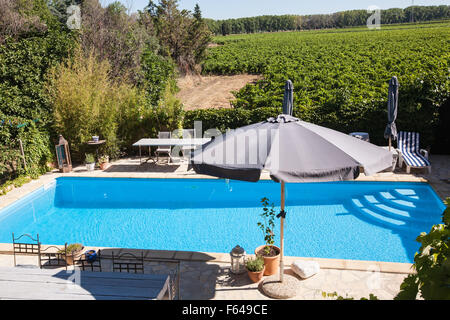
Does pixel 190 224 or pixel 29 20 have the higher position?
pixel 29 20

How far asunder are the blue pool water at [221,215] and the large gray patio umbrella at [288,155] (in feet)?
9.12

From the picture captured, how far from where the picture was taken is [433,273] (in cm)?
193

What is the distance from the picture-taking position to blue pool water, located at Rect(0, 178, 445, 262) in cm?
762

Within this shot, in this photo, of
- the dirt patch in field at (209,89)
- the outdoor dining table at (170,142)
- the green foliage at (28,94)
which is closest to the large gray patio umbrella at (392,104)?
the outdoor dining table at (170,142)

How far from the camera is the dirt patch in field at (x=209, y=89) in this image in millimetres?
23500

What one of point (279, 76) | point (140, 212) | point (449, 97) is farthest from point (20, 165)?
point (279, 76)

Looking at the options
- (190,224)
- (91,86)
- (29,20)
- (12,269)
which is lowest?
(190,224)

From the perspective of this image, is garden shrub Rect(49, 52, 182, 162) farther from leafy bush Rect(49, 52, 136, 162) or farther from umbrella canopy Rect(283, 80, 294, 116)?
umbrella canopy Rect(283, 80, 294, 116)

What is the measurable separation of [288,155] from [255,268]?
2.01 meters

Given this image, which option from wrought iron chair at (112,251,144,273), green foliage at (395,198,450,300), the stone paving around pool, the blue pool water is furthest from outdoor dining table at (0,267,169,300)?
the blue pool water

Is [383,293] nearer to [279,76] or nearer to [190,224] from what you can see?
[190,224]

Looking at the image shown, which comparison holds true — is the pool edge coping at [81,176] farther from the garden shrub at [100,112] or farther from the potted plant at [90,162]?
the garden shrub at [100,112]

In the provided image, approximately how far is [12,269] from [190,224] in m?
4.37
